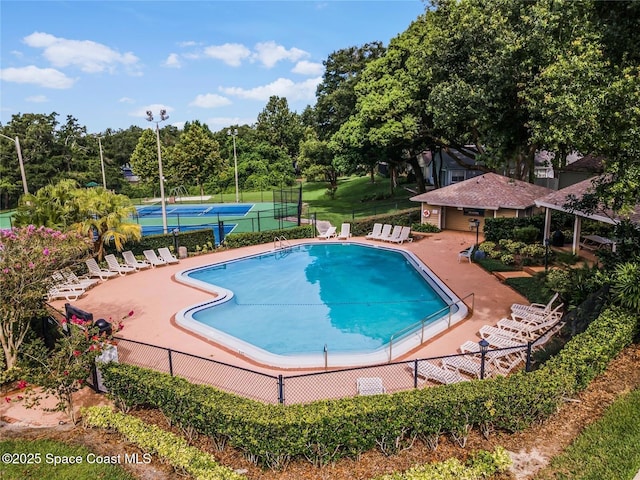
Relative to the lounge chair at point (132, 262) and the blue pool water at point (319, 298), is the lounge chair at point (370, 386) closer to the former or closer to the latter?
the blue pool water at point (319, 298)

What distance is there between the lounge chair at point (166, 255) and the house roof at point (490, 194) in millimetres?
14786

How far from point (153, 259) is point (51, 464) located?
1415 centimetres

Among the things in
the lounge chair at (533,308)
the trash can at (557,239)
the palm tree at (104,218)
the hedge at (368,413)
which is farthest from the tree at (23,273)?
the trash can at (557,239)

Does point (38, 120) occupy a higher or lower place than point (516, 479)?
higher

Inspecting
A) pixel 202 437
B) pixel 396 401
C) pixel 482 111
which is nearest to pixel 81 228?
pixel 202 437

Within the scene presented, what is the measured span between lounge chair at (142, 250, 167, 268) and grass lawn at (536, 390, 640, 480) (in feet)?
58.7

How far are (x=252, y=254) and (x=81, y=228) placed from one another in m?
8.07

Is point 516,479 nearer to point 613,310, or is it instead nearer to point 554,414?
point 554,414

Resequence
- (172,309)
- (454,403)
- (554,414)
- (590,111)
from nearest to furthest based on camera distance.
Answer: (454,403) → (554,414) → (590,111) → (172,309)

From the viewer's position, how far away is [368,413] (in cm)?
675

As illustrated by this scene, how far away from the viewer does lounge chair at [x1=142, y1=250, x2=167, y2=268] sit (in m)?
20.3

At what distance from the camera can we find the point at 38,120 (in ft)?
176

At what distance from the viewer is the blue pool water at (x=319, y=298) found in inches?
523

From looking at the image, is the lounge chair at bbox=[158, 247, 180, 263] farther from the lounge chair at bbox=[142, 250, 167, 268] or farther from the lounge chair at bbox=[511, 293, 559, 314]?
the lounge chair at bbox=[511, 293, 559, 314]
